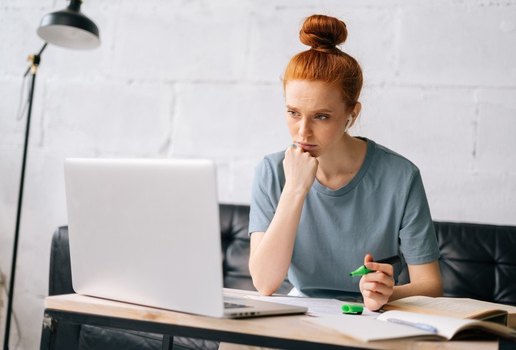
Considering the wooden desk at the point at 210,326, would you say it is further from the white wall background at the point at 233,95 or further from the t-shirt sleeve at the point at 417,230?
the white wall background at the point at 233,95

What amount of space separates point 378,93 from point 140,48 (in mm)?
916

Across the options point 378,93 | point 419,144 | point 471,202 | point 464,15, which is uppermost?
point 464,15

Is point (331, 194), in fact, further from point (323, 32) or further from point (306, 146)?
point (323, 32)

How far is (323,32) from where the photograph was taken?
1.47 meters

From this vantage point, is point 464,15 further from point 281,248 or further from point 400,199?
point 281,248

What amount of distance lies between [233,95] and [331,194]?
0.91 m

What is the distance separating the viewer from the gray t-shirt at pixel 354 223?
1473 mm

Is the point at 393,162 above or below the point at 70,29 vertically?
below

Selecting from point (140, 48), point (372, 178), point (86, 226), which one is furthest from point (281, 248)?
point (140, 48)

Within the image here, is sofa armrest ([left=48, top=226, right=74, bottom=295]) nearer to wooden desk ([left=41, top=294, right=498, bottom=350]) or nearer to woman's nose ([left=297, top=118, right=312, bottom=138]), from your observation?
woman's nose ([left=297, top=118, right=312, bottom=138])

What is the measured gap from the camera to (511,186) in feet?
6.55

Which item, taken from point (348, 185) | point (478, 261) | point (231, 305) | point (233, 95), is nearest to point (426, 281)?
point (348, 185)

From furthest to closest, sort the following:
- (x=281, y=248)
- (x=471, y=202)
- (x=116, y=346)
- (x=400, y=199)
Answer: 1. (x=471, y=202)
2. (x=116, y=346)
3. (x=400, y=199)
4. (x=281, y=248)

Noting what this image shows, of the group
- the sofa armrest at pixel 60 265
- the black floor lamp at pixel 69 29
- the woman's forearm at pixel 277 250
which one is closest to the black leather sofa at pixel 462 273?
the sofa armrest at pixel 60 265
